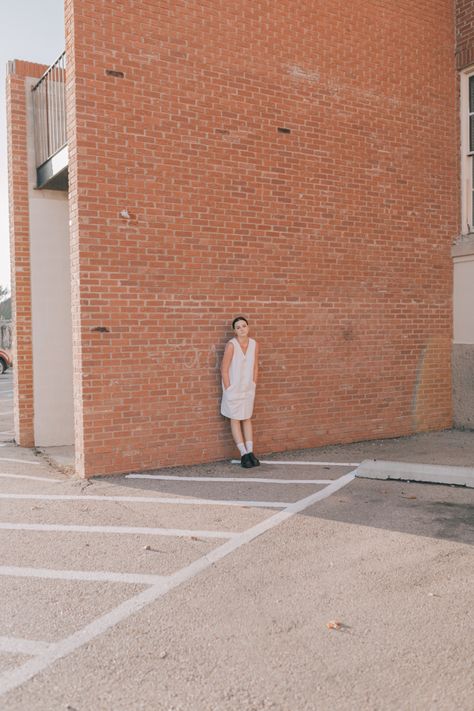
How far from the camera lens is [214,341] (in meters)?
8.28

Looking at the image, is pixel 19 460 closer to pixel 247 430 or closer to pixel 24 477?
pixel 24 477

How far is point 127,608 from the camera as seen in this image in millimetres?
4047

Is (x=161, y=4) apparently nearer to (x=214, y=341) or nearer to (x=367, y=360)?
(x=214, y=341)

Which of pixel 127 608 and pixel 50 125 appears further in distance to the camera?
pixel 50 125

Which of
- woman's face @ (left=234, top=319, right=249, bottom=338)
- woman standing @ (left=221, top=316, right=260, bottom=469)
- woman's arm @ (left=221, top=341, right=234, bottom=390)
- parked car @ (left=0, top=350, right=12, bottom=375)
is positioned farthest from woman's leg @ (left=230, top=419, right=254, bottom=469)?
parked car @ (left=0, top=350, right=12, bottom=375)

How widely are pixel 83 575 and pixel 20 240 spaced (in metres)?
6.47

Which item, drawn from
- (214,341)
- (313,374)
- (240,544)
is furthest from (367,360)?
(240,544)

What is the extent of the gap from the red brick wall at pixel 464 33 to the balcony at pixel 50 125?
19.4 feet

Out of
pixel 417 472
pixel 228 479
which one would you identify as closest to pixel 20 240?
pixel 228 479

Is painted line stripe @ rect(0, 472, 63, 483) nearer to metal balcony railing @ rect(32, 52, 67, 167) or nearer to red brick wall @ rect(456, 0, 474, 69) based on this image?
metal balcony railing @ rect(32, 52, 67, 167)

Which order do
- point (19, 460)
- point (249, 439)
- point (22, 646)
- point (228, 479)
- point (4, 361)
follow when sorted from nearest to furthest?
point (22, 646) < point (228, 479) < point (249, 439) < point (19, 460) < point (4, 361)

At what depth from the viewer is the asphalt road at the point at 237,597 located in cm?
314

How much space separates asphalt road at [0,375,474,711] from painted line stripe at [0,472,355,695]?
1cm

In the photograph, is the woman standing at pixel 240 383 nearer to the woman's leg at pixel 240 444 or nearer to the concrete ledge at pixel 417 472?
the woman's leg at pixel 240 444
